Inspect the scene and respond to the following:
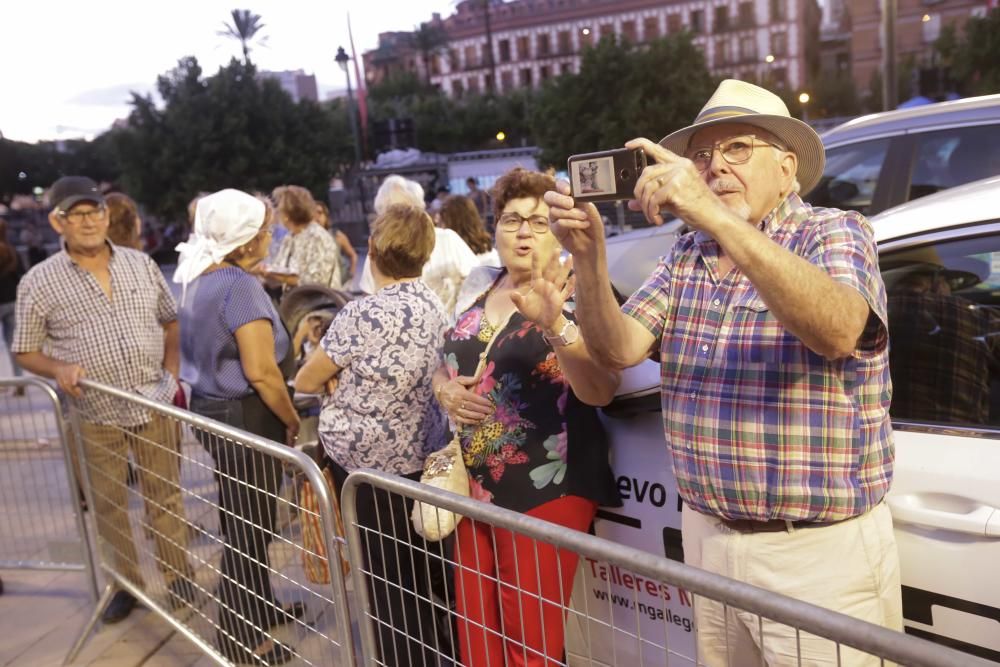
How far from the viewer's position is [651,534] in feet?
8.32

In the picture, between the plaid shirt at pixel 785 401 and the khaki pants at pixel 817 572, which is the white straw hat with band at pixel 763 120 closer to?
the plaid shirt at pixel 785 401

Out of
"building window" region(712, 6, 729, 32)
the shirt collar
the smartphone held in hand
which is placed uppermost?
"building window" region(712, 6, 729, 32)

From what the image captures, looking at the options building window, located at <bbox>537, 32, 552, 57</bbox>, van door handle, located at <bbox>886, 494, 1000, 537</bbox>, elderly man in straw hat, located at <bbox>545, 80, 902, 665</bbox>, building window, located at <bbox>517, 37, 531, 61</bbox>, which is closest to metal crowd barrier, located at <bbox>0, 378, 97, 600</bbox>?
elderly man in straw hat, located at <bbox>545, 80, 902, 665</bbox>

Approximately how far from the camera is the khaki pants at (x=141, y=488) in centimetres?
350

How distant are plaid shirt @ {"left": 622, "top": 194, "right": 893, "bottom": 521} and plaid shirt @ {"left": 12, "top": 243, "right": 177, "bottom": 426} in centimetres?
287

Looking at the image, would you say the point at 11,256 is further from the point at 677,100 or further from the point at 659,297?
the point at 677,100

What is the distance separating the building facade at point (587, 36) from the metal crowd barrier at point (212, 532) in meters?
50.4

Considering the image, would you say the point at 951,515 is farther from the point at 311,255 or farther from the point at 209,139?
the point at 209,139

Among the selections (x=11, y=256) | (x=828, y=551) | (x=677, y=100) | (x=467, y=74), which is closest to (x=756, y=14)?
(x=467, y=74)

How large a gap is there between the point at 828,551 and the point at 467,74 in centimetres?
8662

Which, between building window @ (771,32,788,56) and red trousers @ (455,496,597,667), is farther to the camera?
building window @ (771,32,788,56)

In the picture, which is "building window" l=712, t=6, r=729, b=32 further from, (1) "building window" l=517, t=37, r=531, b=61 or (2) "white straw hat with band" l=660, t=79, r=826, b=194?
(2) "white straw hat with band" l=660, t=79, r=826, b=194

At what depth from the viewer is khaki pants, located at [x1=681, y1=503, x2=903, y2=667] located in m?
1.87

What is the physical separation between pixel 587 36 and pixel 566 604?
7216 cm
